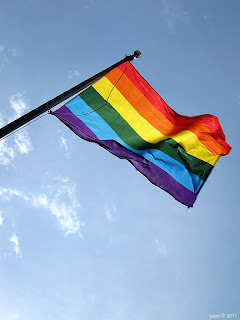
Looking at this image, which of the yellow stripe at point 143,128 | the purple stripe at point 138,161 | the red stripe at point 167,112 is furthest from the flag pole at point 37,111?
the red stripe at point 167,112

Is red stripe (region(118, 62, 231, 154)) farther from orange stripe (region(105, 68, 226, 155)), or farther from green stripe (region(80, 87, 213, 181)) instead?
green stripe (region(80, 87, 213, 181))

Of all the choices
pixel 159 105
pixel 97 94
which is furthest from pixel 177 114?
pixel 97 94

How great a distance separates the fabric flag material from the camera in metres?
6.98

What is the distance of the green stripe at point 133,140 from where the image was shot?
23.6 feet

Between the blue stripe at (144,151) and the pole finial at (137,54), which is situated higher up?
the pole finial at (137,54)

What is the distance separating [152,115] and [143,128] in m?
0.55

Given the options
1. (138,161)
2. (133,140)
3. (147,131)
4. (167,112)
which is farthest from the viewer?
(167,112)

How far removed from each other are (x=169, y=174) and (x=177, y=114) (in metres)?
2.02

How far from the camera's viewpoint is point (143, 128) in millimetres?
7652

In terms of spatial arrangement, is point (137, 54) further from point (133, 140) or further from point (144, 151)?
point (144, 151)

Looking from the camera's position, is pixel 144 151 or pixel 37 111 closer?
pixel 37 111

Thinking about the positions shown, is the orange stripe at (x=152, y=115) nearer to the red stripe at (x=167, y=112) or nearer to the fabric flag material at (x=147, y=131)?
the fabric flag material at (x=147, y=131)

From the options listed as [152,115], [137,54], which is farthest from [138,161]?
[137,54]

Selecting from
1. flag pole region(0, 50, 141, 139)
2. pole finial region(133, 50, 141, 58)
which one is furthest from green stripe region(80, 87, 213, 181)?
pole finial region(133, 50, 141, 58)
